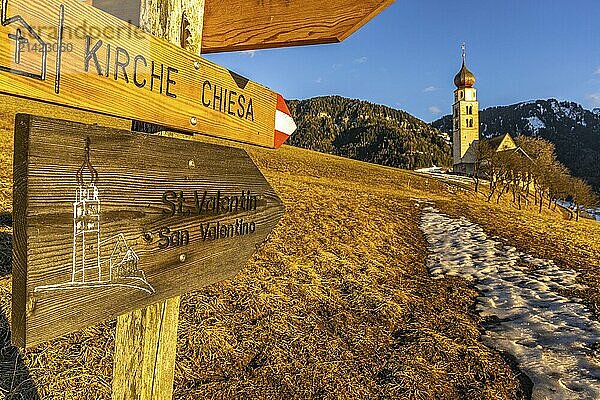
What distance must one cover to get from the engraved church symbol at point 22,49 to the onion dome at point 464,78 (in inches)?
3294

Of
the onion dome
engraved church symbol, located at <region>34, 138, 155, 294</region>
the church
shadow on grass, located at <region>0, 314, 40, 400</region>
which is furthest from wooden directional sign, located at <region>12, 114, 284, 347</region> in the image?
the onion dome

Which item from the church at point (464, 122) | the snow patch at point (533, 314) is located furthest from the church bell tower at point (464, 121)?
the snow patch at point (533, 314)

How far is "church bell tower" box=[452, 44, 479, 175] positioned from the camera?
65988mm

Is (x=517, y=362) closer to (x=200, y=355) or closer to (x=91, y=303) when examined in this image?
(x=200, y=355)

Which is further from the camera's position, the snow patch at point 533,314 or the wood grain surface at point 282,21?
the snow patch at point 533,314

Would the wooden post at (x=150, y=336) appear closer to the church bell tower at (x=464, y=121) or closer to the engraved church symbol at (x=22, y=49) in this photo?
the engraved church symbol at (x=22, y=49)

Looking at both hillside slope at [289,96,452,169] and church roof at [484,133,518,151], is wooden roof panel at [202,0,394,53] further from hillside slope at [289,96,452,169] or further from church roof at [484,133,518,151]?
hillside slope at [289,96,452,169]

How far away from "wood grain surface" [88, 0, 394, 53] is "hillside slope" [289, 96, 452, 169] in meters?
96.9

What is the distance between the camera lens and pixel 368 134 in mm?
140250

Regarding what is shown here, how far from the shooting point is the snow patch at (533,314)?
4090 millimetres

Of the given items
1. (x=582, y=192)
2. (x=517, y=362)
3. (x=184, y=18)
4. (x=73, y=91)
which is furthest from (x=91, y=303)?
(x=582, y=192)

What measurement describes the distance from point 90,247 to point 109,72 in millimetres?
541

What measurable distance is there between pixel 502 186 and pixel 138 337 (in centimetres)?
3803

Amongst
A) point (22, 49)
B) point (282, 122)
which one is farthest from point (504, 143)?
point (22, 49)
